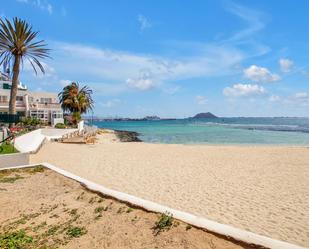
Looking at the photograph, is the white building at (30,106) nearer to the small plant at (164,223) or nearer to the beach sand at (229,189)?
the beach sand at (229,189)

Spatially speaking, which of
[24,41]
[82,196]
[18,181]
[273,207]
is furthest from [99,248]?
[24,41]

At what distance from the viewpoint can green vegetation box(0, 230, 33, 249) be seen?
591cm

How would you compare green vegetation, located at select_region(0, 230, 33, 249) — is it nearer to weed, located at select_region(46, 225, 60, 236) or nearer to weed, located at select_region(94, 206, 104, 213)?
weed, located at select_region(46, 225, 60, 236)

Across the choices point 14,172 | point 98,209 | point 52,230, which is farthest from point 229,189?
point 14,172

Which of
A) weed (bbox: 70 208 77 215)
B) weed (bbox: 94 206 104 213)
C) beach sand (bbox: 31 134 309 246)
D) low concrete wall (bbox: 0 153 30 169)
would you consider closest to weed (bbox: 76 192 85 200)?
weed (bbox: 70 208 77 215)

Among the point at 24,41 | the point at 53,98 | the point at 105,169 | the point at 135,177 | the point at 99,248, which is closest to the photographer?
the point at 99,248

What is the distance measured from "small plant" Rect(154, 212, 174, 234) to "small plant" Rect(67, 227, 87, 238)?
1.59m

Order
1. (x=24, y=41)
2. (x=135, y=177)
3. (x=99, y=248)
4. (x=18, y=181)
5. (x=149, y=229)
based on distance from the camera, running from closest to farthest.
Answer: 1. (x=99, y=248)
2. (x=149, y=229)
3. (x=18, y=181)
4. (x=135, y=177)
5. (x=24, y=41)

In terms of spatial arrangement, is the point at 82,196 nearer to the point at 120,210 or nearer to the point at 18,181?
the point at 120,210

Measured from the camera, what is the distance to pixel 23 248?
5805mm

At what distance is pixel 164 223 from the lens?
609cm

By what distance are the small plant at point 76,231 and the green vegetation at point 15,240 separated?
787 mm

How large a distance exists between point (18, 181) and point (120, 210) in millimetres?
5461

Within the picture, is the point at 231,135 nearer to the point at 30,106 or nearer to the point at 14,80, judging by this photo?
the point at 30,106
